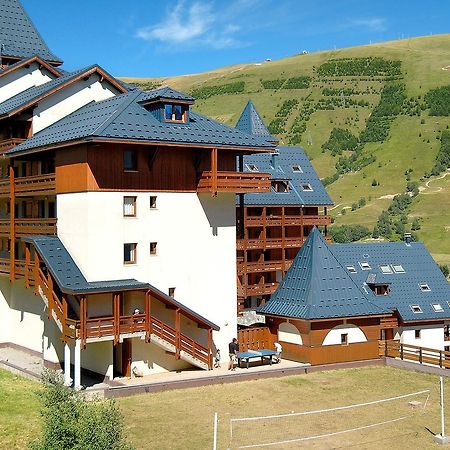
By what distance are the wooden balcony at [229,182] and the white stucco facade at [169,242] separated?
2.86 ft

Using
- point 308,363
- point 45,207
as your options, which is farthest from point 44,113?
point 308,363

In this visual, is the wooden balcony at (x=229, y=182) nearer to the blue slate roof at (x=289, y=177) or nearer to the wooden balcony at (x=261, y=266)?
the wooden balcony at (x=261, y=266)

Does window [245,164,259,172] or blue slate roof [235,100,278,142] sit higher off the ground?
blue slate roof [235,100,278,142]

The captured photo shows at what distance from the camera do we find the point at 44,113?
128ft

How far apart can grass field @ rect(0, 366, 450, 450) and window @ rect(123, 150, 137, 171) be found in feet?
34.8

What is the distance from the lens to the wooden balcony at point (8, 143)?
38.8 m

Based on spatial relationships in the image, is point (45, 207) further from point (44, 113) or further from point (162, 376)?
point (162, 376)

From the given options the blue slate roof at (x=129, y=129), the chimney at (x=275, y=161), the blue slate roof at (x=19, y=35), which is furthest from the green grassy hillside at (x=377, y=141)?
the blue slate roof at (x=129, y=129)

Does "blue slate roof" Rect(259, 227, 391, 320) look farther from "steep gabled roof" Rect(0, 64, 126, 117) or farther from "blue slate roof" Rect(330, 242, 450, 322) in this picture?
"steep gabled roof" Rect(0, 64, 126, 117)

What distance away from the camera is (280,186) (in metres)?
57.3

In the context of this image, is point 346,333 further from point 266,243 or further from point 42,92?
point 42,92

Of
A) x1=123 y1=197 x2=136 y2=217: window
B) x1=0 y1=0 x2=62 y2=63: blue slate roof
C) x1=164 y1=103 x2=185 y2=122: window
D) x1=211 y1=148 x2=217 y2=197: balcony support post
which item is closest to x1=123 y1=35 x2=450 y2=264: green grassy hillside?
x1=0 y1=0 x2=62 y2=63: blue slate roof

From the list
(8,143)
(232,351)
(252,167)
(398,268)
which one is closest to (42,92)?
(8,143)

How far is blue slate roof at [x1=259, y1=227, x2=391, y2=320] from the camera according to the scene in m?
38.5
